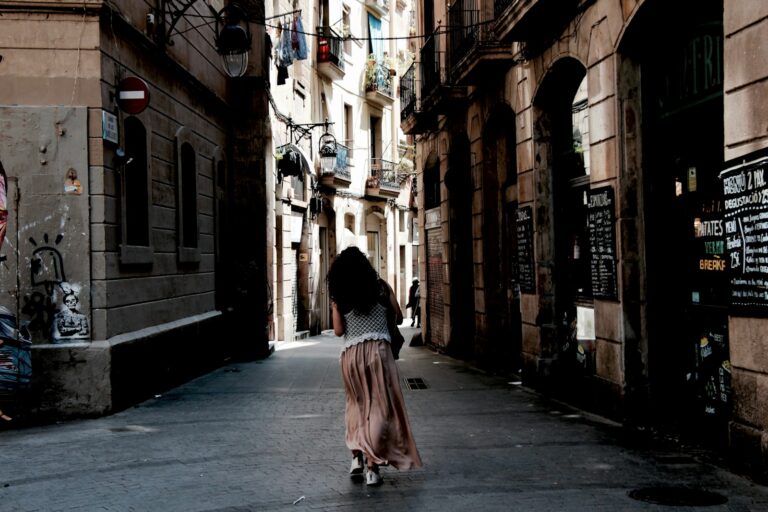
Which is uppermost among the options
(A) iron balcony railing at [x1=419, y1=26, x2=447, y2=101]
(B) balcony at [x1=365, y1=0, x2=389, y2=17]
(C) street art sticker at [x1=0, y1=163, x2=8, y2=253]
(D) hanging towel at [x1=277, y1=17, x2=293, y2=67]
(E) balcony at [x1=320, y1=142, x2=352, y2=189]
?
(B) balcony at [x1=365, y1=0, x2=389, y2=17]

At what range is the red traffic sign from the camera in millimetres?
10828

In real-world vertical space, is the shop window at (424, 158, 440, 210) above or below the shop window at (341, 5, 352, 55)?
below

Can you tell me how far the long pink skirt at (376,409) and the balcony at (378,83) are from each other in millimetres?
28120

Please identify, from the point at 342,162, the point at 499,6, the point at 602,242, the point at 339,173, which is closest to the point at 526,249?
the point at 602,242

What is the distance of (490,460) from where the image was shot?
750 centimetres

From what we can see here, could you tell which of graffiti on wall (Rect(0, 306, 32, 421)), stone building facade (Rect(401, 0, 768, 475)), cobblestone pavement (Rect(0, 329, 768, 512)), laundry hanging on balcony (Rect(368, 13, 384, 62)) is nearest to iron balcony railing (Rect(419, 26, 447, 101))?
stone building facade (Rect(401, 0, 768, 475))

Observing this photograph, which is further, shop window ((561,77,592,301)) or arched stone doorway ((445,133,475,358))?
arched stone doorway ((445,133,475,358))

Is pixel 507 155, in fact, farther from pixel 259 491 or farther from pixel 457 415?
pixel 259 491

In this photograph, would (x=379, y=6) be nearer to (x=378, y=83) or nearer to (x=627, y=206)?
(x=378, y=83)

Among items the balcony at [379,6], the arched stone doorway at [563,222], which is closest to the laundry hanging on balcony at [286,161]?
the arched stone doorway at [563,222]

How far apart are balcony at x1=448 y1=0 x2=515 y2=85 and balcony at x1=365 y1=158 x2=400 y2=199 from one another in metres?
17.5

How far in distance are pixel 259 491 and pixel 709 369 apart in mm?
4216

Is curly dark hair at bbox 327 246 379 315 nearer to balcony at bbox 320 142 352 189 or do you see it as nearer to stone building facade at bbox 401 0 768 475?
stone building facade at bbox 401 0 768 475

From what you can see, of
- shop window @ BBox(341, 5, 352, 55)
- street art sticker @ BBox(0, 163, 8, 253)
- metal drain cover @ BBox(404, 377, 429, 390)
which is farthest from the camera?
shop window @ BBox(341, 5, 352, 55)
